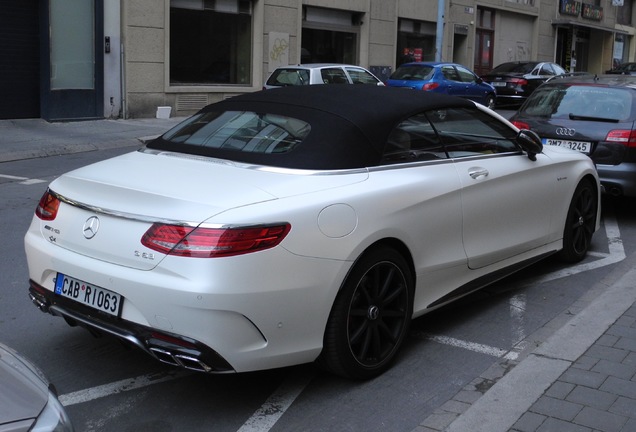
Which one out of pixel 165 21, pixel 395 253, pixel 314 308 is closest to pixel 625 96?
pixel 395 253

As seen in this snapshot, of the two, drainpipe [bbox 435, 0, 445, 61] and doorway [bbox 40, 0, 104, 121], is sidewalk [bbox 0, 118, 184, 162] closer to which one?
doorway [bbox 40, 0, 104, 121]

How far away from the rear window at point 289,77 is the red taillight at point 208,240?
570 inches

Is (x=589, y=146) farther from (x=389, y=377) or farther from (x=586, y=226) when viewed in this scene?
(x=389, y=377)

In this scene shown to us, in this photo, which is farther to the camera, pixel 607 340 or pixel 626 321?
pixel 626 321

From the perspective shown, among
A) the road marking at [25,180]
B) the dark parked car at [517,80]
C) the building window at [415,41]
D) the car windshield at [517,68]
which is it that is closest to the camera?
the road marking at [25,180]

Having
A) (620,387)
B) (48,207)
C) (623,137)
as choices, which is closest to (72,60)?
(623,137)

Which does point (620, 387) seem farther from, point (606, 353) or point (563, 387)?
point (606, 353)

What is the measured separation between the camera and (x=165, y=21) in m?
18.7

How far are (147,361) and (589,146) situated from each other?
584 centimetres

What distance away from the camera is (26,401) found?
8.43ft

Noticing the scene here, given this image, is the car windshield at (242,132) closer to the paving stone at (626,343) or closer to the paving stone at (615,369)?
the paving stone at (615,369)

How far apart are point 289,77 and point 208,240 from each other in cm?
1497

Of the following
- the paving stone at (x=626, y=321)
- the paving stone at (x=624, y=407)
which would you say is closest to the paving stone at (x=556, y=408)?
the paving stone at (x=624, y=407)

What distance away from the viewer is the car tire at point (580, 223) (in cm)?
675
